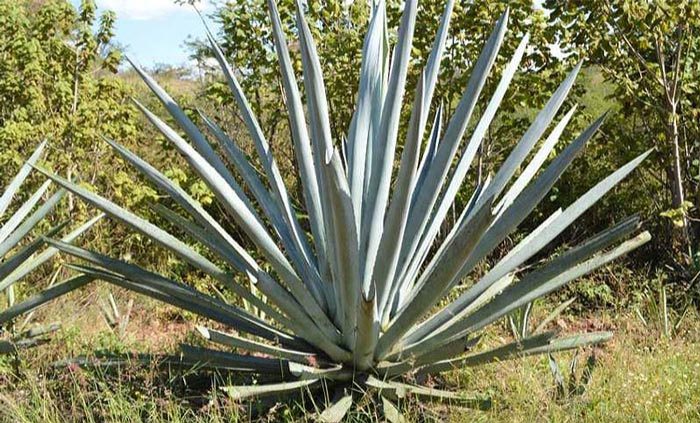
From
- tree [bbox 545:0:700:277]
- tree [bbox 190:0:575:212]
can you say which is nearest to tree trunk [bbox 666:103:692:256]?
tree [bbox 545:0:700:277]

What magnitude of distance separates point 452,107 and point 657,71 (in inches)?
62.6

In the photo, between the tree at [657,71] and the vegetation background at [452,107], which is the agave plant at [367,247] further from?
the tree at [657,71]

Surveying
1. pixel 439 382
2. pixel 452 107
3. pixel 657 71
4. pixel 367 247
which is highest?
pixel 657 71

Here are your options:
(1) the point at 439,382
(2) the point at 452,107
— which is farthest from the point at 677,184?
(1) the point at 439,382

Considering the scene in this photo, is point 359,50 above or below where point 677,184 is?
above

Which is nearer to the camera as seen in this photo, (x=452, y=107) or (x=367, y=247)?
(x=367, y=247)

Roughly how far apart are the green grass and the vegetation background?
67 millimetres

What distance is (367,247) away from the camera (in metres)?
3.18

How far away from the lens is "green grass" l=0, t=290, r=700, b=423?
3117mm

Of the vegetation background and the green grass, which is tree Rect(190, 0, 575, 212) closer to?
the vegetation background

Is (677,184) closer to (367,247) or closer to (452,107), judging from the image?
(452,107)

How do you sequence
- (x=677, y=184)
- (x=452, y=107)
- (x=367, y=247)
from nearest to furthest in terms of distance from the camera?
(x=367, y=247) < (x=677, y=184) < (x=452, y=107)

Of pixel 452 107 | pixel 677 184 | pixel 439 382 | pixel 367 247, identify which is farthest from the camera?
pixel 452 107

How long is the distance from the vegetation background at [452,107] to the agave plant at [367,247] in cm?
139
